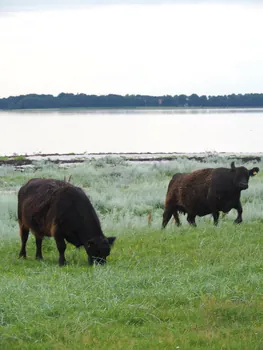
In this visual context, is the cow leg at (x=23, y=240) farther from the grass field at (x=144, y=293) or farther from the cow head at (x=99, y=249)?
the cow head at (x=99, y=249)

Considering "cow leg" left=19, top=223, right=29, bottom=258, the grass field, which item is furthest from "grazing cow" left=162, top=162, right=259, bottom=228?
"cow leg" left=19, top=223, right=29, bottom=258

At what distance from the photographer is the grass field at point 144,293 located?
7.70 metres

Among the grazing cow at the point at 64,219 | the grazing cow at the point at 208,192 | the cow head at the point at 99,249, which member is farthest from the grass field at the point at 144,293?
the grazing cow at the point at 208,192

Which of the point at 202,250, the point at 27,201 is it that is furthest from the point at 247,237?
the point at 27,201

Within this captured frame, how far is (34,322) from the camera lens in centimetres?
812

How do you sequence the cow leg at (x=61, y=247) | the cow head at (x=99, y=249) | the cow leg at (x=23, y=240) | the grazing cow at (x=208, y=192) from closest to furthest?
1. the cow head at (x=99, y=249)
2. the cow leg at (x=61, y=247)
3. the cow leg at (x=23, y=240)
4. the grazing cow at (x=208, y=192)

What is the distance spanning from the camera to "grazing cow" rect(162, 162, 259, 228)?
644 inches

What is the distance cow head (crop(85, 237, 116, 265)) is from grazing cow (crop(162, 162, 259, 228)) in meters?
4.96

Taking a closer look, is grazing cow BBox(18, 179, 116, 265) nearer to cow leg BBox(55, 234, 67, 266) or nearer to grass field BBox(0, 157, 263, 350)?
cow leg BBox(55, 234, 67, 266)

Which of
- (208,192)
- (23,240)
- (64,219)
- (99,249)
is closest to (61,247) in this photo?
(64,219)

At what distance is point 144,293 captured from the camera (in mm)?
9312

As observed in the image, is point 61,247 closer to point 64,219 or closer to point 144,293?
point 64,219

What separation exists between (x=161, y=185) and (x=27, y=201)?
585 inches

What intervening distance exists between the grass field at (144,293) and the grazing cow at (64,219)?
1.08ft
